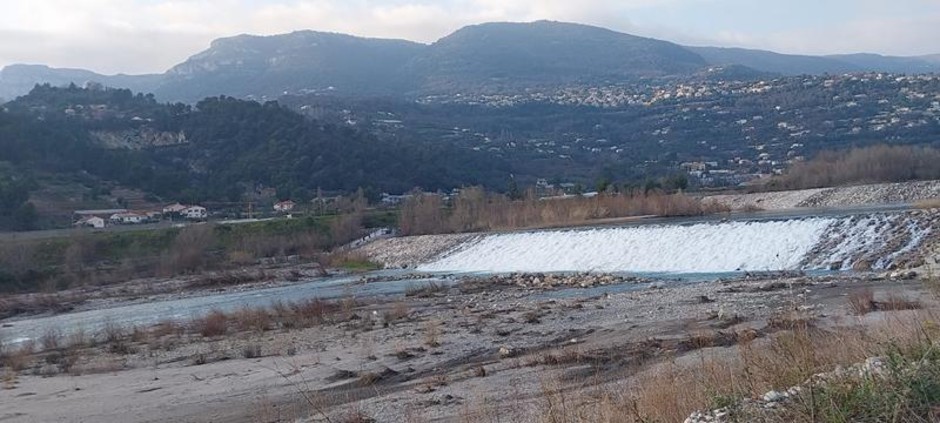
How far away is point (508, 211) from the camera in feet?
183

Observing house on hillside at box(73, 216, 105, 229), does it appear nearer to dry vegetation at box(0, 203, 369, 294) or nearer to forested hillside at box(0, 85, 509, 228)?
dry vegetation at box(0, 203, 369, 294)

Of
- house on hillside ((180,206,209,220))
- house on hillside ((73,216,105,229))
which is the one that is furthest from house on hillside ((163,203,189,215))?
house on hillside ((73,216,105,229))

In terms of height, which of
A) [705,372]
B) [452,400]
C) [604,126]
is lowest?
[604,126]

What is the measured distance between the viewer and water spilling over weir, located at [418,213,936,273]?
28.3m

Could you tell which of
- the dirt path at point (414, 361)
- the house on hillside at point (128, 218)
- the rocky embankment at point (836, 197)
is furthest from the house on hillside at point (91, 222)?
Answer: the dirt path at point (414, 361)

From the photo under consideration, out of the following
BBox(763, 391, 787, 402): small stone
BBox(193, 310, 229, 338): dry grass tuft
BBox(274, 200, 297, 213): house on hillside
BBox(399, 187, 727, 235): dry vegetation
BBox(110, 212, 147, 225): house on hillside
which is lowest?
BBox(274, 200, 297, 213): house on hillside

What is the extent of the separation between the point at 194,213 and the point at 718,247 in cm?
5354

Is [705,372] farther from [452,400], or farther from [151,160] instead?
[151,160]

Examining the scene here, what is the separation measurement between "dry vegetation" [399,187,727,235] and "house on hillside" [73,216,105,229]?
2179 cm

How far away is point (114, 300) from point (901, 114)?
94.1 meters

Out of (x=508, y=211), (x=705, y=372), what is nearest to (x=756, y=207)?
(x=508, y=211)

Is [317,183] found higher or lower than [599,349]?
lower

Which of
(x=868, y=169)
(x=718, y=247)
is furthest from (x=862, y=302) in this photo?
(x=868, y=169)

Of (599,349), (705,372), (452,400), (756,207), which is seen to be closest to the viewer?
(705,372)
